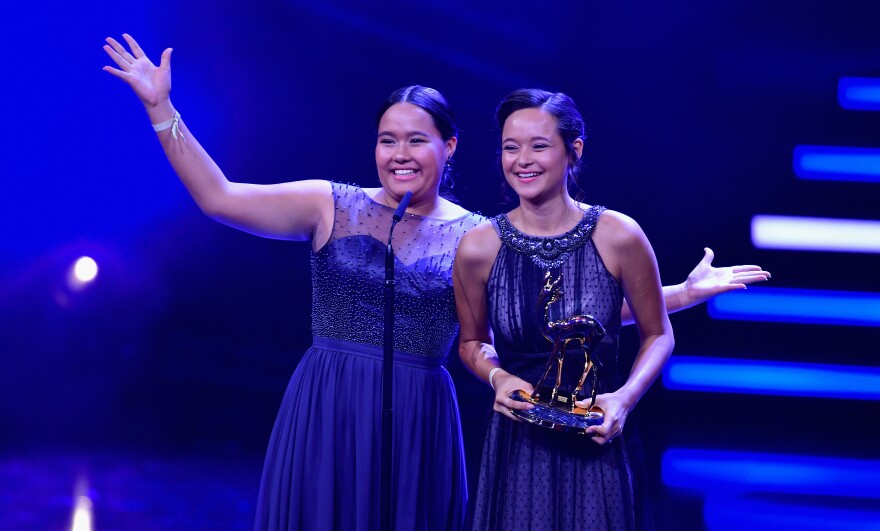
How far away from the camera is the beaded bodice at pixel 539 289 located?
5.96ft

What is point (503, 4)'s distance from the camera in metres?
3.80

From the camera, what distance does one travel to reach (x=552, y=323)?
5.58 ft

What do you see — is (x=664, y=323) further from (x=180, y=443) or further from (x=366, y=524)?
(x=180, y=443)

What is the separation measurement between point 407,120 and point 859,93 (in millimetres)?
2427

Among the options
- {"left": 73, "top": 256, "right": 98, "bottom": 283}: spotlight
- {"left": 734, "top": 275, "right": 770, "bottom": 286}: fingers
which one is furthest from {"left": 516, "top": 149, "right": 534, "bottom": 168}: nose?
{"left": 73, "top": 256, "right": 98, "bottom": 283}: spotlight

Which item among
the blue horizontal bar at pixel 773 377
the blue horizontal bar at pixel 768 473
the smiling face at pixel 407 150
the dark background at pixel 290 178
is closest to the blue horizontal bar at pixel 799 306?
the dark background at pixel 290 178

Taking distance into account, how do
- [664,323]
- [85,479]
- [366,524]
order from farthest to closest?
[85,479] → [366,524] → [664,323]

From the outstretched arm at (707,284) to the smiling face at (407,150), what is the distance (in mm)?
657

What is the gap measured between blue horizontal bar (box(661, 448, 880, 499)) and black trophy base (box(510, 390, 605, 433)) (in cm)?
252

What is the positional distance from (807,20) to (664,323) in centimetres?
247

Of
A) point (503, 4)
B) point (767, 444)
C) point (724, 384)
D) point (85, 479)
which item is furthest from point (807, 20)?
point (85, 479)

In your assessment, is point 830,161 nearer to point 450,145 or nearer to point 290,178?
point 450,145

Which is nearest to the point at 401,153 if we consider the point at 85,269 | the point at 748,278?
the point at 748,278

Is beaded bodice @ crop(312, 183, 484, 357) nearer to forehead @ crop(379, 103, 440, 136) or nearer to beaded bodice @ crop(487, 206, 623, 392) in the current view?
forehead @ crop(379, 103, 440, 136)
